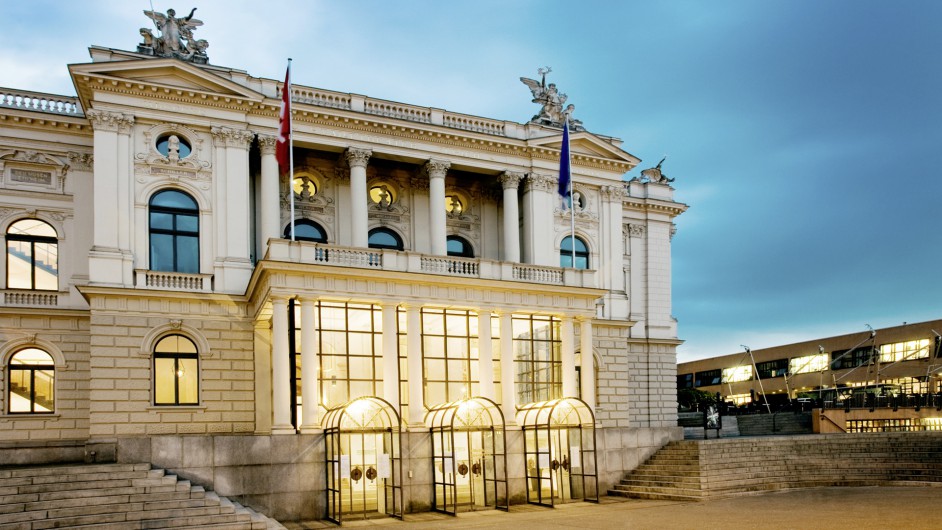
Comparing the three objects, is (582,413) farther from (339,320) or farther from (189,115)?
(189,115)

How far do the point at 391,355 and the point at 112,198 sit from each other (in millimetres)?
13983

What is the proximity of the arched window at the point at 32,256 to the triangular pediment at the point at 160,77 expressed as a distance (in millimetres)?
6473

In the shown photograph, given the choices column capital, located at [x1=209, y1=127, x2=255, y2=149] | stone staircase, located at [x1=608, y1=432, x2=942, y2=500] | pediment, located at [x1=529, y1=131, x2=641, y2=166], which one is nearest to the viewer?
stone staircase, located at [x1=608, y1=432, x2=942, y2=500]

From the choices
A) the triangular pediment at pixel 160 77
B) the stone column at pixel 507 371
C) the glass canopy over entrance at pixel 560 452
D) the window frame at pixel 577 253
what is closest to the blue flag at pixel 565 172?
the window frame at pixel 577 253

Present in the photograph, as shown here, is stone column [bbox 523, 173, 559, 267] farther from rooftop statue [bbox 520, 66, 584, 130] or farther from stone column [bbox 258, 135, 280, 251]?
stone column [bbox 258, 135, 280, 251]

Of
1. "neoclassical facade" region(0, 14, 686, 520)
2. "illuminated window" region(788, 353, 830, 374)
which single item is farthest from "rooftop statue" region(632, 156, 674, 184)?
"illuminated window" region(788, 353, 830, 374)

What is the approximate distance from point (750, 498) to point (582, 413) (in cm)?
741

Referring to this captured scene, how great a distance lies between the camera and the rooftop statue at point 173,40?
3862 centimetres

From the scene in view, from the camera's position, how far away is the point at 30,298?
1449 inches

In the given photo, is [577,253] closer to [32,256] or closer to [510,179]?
[510,179]

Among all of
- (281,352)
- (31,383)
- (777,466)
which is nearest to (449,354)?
(281,352)

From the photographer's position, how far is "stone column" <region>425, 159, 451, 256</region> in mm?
42375

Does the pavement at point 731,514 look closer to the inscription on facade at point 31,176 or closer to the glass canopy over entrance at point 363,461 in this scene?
the glass canopy over entrance at point 363,461

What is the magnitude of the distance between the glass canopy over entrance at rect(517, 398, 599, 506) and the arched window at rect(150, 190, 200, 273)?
16.7 m
